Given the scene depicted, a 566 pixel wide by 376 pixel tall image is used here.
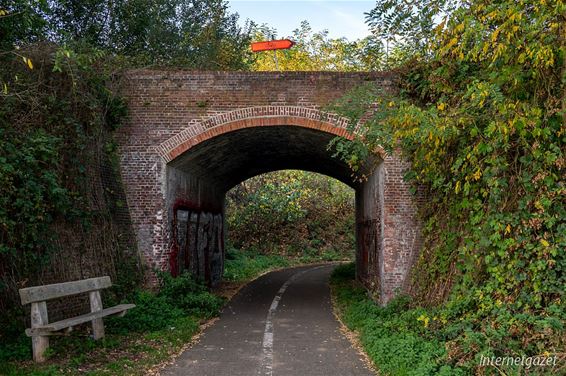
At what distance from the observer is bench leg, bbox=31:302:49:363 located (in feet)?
23.7

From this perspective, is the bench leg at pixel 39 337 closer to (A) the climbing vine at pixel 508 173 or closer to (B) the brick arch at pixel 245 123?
(B) the brick arch at pixel 245 123

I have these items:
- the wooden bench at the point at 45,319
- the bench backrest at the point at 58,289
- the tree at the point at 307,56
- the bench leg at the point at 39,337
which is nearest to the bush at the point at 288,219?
the tree at the point at 307,56

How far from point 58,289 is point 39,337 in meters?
0.98

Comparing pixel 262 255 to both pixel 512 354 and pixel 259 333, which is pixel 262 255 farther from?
pixel 512 354

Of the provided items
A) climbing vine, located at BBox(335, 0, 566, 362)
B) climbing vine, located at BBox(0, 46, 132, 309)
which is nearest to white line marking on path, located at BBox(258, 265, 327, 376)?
climbing vine, located at BBox(335, 0, 566, 362)

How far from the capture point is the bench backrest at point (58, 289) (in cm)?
732

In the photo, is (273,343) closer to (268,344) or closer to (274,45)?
(268,344)

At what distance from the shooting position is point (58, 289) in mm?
8078

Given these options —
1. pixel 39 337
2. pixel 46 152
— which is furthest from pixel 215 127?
pixel 39 337

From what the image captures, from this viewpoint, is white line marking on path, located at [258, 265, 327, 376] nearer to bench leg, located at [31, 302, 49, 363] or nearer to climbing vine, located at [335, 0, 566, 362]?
climbing vine, located at [335, 0, 566, 362]

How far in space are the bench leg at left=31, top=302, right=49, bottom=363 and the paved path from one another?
1796mm

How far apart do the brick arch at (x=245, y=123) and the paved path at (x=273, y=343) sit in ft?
13.6

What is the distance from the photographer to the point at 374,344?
8328 mm

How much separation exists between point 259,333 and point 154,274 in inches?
130
